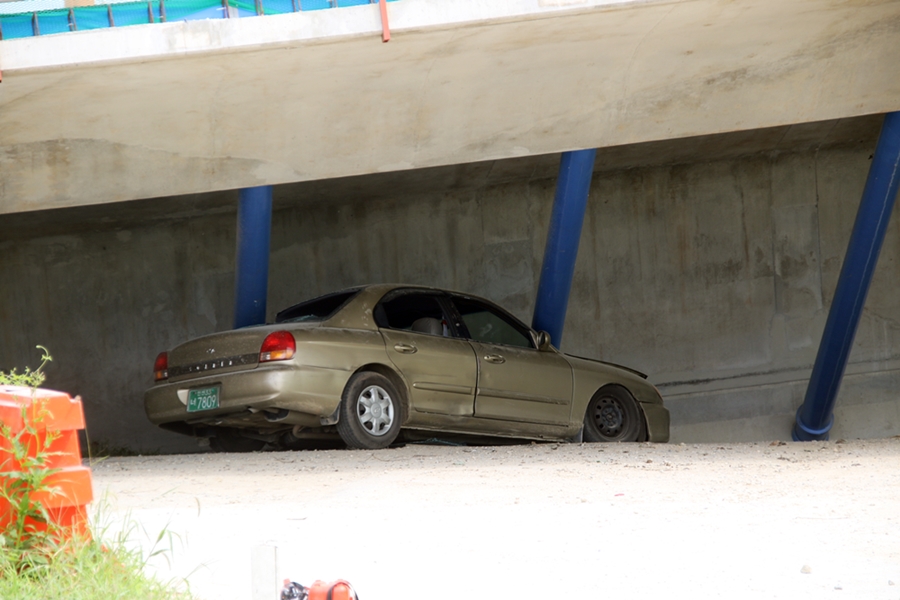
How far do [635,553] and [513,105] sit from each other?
5.89 m

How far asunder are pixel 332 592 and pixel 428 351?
16.7 ft

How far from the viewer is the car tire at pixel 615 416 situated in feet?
29.1

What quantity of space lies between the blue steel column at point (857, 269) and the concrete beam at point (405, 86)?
2.99 ft

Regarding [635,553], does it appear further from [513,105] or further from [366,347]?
[513,105]

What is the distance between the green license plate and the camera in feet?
22.6

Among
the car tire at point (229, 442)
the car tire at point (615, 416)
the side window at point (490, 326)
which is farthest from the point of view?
the car tire at point (615, 416)

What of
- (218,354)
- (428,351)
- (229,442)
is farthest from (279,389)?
(229,442)

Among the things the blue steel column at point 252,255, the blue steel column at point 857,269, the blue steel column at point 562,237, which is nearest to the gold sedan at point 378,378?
the blue steel column at point 252,255

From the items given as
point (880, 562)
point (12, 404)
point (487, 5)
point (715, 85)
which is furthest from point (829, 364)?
point (12, 404)

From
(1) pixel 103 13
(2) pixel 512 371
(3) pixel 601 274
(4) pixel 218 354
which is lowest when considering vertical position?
(2) pixel 512 371

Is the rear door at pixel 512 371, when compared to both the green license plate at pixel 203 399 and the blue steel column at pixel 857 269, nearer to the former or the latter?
the green license plate at pixel 203 399

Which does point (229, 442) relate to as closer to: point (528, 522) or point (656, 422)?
point (656, 422)

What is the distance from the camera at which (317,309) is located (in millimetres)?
7672

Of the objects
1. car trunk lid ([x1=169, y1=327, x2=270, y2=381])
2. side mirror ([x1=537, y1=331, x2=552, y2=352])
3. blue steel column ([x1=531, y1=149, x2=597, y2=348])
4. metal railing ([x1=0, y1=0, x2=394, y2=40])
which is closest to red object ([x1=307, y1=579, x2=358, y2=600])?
car trunk lid ([x1=169, y1=327, x2=270, y2=381])
